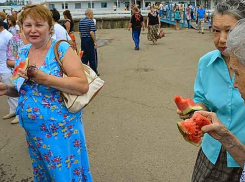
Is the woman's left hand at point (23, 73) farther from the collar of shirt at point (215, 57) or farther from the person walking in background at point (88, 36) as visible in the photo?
the person walking in background at point (88, 36)

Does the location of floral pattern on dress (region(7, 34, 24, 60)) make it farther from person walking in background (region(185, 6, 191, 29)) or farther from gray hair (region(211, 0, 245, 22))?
person walking in background (region(185, 6, 191, 29))

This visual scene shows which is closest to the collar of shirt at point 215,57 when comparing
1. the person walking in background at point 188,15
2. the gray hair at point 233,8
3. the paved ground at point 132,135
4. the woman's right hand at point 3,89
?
the gray hair at point 233,8

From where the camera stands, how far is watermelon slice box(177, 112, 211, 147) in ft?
5.45

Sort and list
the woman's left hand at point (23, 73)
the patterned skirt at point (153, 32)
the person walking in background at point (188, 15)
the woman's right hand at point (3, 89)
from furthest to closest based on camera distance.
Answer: the person walking in background at point (188, 15), the patterned skirt at point (153, 32), the woman's right hand at point (3, 89), the woman's left hand at point (23, 73)

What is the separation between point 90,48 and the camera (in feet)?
29.6

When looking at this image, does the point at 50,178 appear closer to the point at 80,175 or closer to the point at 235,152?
the point at 80,175

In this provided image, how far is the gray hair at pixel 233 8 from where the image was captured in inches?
75.9

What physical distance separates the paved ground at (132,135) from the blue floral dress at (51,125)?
47.8 inches

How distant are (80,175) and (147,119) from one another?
286 centimetres

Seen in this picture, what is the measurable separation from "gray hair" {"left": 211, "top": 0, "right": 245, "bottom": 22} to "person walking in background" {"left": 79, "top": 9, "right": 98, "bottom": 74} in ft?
23.2

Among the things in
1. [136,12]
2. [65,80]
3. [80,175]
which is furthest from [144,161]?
[136,12]

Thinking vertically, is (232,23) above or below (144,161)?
above

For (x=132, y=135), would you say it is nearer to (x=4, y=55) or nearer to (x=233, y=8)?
(x=4, y=55)

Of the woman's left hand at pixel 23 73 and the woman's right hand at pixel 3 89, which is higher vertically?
the woman's left hand at pixel 23 73
